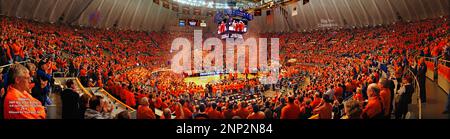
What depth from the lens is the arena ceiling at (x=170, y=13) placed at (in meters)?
8.79

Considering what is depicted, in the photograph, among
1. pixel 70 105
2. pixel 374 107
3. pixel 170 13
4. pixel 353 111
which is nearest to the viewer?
pixel 353 111

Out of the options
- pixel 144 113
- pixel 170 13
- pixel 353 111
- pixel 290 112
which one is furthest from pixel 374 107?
pixel 170 13

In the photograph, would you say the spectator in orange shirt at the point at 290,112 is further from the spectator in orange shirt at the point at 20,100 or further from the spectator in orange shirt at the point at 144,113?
the spectator in orange shirt at the point at 20,100

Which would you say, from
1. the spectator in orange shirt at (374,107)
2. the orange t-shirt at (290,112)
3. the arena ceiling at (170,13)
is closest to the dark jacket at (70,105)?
the orange t-shirt at (290,112)

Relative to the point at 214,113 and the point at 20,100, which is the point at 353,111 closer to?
the point at 214,113

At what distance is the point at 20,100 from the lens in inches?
126

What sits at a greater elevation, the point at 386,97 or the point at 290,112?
the point at 386,97

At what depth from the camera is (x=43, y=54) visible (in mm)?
6086

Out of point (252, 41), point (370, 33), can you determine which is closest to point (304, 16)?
point (252, 41)

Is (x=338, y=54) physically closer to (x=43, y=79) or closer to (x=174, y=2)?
(x=174, y=2)

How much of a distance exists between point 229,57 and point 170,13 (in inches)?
221

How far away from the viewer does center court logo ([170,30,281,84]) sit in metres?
11.3
